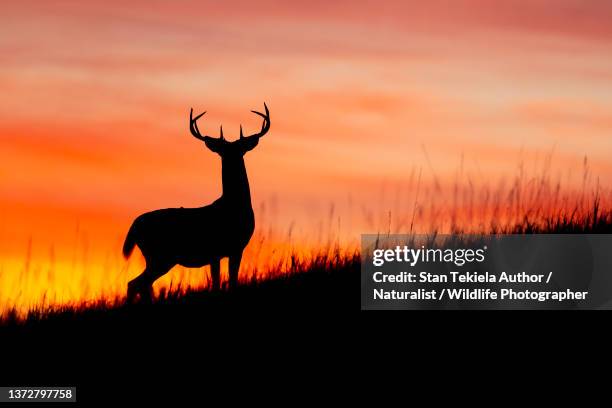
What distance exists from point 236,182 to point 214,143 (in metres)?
0.49

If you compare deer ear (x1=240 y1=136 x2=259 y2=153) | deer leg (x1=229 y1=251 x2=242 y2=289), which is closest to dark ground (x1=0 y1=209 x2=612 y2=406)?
deer leg (x1=229 y1=251 x2=242 y2=289)

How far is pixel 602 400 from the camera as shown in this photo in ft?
20.2

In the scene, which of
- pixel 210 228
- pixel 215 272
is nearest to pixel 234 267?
pixel 215 272

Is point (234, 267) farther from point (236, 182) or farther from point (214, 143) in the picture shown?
point (214, 143)

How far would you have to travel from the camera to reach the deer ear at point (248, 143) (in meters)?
10.4

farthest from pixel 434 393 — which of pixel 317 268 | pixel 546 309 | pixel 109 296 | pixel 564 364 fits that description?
pixel 109 296

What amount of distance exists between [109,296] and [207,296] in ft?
4.06

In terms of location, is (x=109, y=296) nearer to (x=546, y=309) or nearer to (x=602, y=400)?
(x=546, y=309)

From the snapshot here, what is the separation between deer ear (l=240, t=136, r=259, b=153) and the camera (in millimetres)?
10414

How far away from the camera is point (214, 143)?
34.3 ft

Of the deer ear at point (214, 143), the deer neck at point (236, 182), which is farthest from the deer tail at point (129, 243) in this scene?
the deer ear at point (214, 143)

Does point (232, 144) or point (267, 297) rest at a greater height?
point (232, 144)

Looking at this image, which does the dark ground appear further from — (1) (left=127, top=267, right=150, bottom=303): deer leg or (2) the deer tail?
(2) the deer tail

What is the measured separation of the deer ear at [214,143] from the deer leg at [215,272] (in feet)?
4.31
